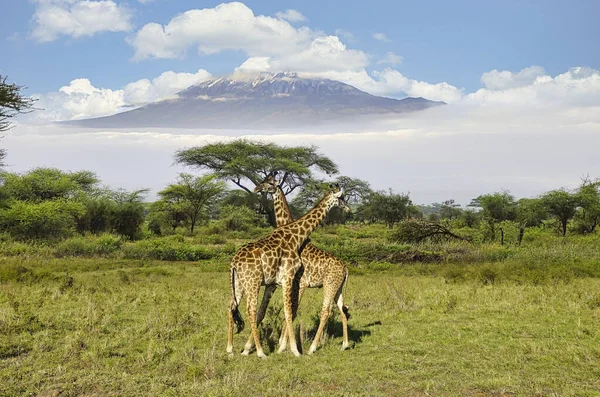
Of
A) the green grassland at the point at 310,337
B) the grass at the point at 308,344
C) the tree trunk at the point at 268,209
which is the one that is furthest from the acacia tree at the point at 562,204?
the grass at the point at 308,344

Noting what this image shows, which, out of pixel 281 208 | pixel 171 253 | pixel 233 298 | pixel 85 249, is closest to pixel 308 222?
pixel 281 208

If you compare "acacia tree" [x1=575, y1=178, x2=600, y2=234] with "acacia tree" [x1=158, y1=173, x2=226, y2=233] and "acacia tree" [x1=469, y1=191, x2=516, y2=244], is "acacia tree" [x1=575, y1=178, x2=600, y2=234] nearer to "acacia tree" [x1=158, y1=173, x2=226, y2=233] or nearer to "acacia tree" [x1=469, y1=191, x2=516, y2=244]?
"acacia tree" [x1=469, y1=191, x2=516, y2=244]

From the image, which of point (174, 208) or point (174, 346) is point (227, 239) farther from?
point (174, 346)

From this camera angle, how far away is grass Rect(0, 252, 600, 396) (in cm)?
695

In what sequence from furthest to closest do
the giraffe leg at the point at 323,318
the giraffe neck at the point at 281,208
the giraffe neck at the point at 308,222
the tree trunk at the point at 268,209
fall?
the tree trunk at the point at 268,209, the giraffe neck at the point at 281,208, the giraffe neck at the point at 308,222, the giraffe leg at the point at 323,318

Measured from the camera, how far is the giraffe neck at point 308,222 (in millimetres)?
9039

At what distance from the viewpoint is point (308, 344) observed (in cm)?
904

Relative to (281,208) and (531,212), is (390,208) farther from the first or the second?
(281,208)

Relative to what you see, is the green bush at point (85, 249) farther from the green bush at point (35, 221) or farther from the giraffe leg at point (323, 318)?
the giraffe leg at point (323, 318)

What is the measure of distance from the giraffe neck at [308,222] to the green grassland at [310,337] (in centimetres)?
172

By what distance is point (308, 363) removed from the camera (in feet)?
26.3

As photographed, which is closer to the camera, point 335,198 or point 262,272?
point 262,272

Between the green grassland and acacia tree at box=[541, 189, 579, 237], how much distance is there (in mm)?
28092

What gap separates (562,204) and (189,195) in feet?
102
